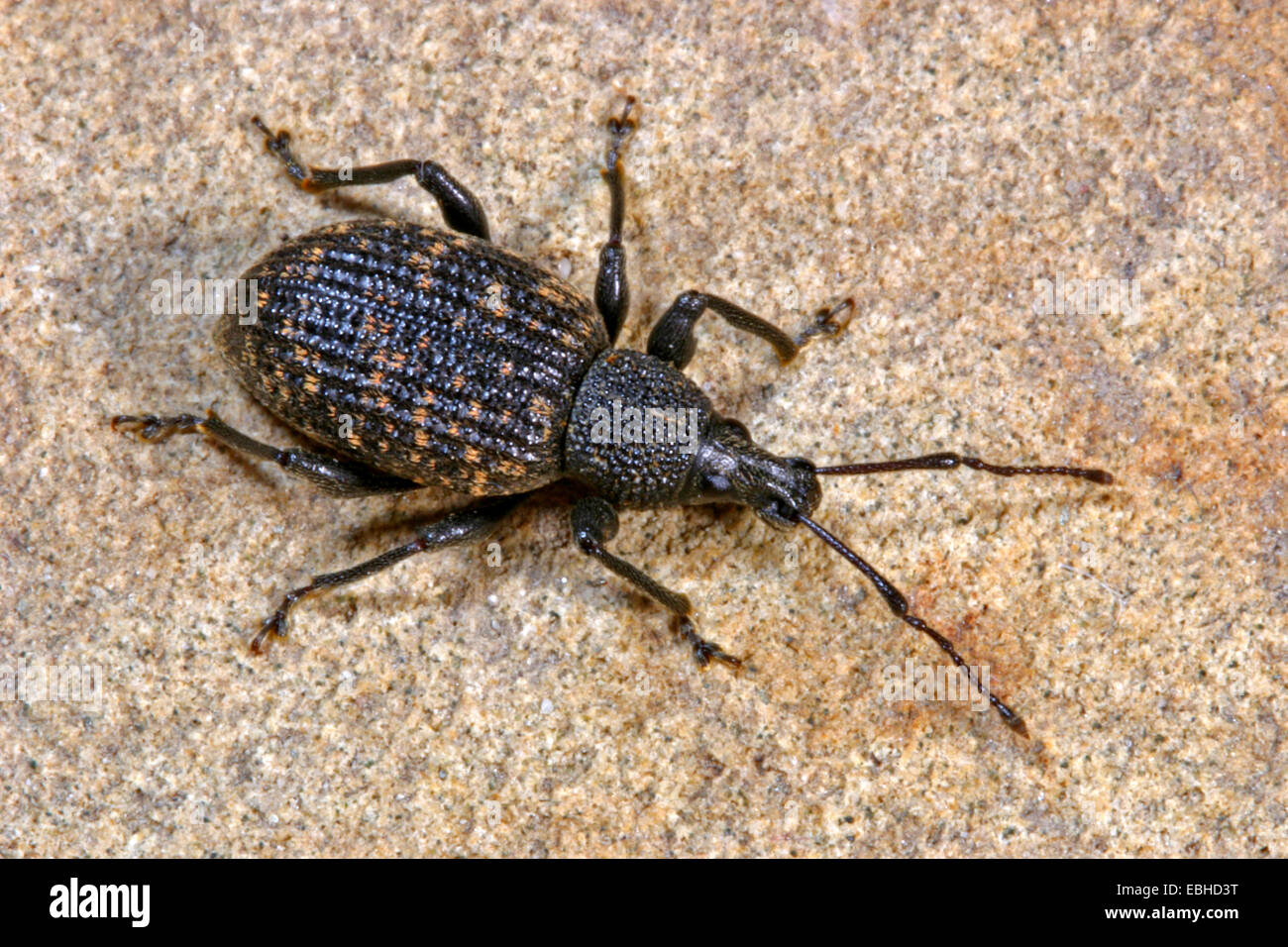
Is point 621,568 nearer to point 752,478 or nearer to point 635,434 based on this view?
point 635,434

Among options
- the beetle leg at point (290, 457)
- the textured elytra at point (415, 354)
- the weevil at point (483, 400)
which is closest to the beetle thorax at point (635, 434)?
the weevil at point (483, 400)

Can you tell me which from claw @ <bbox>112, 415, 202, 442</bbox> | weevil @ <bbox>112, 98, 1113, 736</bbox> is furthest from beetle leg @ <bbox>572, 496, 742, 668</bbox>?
claw @ <bbox>112, 415, 202, 442</bbox>

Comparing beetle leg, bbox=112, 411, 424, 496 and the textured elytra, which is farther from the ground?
the textured elytra

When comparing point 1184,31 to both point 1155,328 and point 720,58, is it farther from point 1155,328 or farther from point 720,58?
point 720,58

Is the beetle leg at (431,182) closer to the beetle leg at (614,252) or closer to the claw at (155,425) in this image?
the beetle leg at (614,252)

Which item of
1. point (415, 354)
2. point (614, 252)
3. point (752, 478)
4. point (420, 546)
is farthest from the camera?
point (614, 252)

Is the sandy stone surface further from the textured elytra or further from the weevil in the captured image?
the textured elytra

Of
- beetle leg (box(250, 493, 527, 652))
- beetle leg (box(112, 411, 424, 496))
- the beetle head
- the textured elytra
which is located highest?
the textured elytra

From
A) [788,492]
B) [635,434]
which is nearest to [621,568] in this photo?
[635,434]
